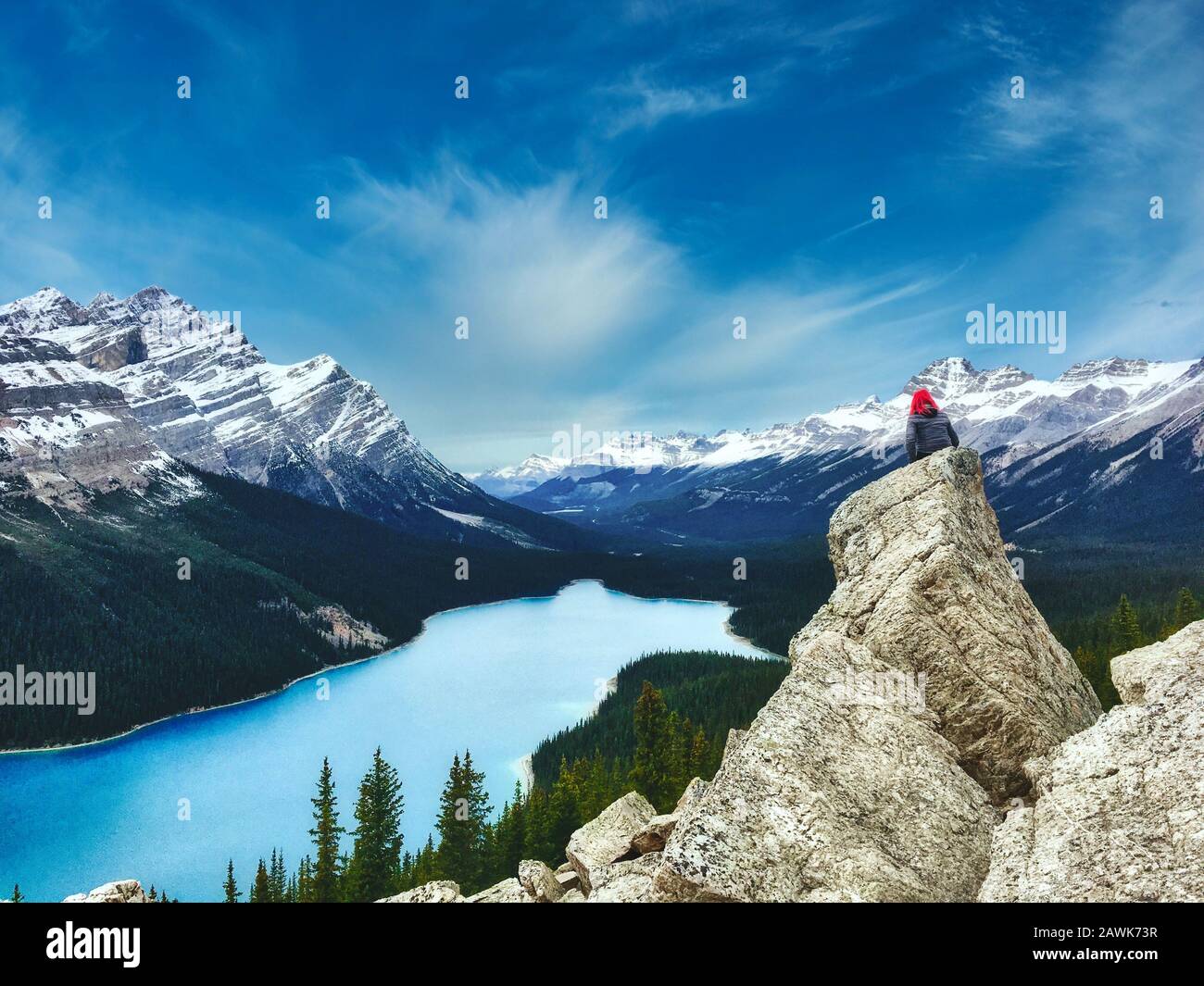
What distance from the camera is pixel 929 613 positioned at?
12.1 m

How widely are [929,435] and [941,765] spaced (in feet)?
28.7

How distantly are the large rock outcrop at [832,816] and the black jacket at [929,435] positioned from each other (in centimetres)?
764

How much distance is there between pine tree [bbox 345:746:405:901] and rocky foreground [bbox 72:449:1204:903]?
31.8 metres

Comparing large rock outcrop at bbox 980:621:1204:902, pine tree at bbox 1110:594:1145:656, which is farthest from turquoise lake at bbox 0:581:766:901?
large rock outcrop at bbox 980:621:1204:902

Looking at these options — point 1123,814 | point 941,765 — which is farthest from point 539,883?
point 1123,814

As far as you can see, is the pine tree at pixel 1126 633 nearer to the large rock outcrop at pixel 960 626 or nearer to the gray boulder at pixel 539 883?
the large rock outcrop at pixel 960 626

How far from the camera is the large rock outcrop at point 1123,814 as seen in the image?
6457 millimetres

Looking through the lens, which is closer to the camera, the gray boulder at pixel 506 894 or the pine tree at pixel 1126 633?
the gray boulder at pixel 506 894

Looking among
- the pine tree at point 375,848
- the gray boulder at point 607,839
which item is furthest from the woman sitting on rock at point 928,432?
the pine tree at point 375,848

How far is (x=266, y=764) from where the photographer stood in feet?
302

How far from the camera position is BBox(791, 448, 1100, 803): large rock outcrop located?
10938 millimetres
